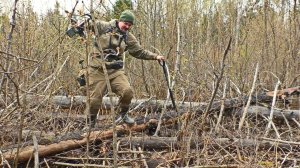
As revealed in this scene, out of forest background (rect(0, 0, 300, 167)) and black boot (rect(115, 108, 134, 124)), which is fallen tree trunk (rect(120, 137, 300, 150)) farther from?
forest background (rect(0, 0, 300, 167))

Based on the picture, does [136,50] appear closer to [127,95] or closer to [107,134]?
[127,95]

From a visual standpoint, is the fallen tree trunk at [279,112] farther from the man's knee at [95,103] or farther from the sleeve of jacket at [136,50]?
the man's knee at [95,103]

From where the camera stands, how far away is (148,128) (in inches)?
256

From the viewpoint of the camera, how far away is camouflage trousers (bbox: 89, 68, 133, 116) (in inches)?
259

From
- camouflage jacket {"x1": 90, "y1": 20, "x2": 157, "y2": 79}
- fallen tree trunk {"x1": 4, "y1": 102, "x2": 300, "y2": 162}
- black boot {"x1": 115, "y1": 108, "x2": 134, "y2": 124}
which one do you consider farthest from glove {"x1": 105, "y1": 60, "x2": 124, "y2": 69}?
fallen tree trunk {"x1": 4, "y1": 102, "x2": 300, "y2": 162}

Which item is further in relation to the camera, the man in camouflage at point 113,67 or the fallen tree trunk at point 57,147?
the man in camouflage at point 113,67

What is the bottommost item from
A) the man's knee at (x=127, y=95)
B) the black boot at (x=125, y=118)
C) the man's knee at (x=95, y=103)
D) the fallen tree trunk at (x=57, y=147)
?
the fallen tree trunk at (x=57, y=147)

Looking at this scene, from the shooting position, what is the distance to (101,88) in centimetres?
663

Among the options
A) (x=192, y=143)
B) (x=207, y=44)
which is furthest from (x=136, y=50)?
(x=207, y=44)

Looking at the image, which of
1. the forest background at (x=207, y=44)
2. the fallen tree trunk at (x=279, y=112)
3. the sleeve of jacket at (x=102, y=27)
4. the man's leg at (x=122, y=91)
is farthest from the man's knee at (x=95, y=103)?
the fallen tree trunk at (x=279, y=112)

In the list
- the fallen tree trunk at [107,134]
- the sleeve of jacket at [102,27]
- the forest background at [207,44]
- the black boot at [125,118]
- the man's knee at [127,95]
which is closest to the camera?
the fallen tree trunk at [107,134]

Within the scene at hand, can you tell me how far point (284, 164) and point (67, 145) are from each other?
262 centimetres

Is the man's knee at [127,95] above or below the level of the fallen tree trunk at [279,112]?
above

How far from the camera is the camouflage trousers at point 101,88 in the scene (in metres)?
6.59
